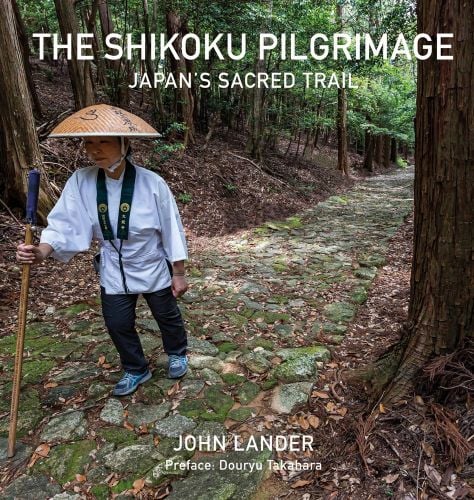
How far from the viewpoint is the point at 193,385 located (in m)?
3.43

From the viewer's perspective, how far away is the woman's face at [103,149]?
8.75ft

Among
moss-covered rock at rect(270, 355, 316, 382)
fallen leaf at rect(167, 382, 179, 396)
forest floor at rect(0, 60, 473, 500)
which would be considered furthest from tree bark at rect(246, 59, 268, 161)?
fallen leaf at rect(167, 382, 179, 396)

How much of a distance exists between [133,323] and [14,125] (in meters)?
4.44

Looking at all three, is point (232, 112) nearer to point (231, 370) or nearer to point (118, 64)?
point (118, 64)

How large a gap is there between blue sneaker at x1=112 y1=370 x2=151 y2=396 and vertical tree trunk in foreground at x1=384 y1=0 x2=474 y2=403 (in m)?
1.86

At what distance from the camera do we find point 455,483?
216 cm

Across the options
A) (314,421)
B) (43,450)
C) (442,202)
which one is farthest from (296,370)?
(43,450)

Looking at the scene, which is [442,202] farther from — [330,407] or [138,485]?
[138,485]

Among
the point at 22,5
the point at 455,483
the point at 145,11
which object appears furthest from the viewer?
the point at 22,5

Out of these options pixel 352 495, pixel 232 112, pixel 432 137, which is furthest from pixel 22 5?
pixel 352 495

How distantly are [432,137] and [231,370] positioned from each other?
241 cm

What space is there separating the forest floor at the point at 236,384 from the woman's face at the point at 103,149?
1.80m

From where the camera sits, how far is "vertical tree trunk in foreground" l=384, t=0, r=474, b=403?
7.61 ft

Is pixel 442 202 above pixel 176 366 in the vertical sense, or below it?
above
